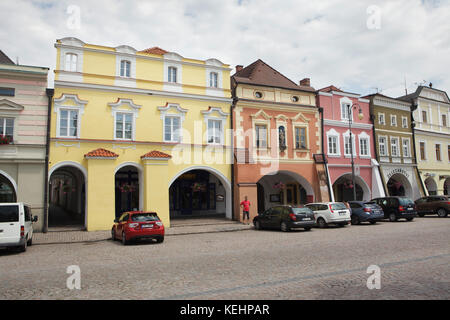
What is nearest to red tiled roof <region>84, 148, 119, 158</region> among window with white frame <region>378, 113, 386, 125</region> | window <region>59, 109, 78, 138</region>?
window <region>59, 109, 78, 138</region>

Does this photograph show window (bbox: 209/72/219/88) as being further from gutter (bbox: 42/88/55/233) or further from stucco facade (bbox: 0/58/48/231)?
stucco facade (bbox: 0/58/48/231)

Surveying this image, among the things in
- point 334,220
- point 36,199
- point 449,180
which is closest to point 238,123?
point 334,220

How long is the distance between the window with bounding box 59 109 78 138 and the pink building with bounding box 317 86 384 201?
18.2m

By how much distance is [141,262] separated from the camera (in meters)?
9.88

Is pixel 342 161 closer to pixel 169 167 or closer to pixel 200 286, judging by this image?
pixel 169 167

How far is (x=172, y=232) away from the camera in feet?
61.8

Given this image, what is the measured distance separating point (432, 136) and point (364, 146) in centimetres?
1067

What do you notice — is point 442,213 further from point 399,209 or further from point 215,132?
point 215,132

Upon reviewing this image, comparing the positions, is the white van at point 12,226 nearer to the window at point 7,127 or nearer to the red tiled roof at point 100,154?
the red tiled roof at point 100,154

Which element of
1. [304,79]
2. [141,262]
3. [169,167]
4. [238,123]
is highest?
[304,79]

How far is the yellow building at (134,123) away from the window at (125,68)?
62 mm

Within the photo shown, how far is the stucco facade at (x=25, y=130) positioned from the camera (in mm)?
18453

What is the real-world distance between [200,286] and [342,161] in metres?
23.9

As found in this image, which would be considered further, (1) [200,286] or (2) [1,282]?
(2) [1,282]
